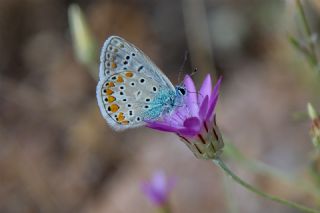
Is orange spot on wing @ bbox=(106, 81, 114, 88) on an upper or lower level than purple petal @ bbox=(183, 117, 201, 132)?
upper

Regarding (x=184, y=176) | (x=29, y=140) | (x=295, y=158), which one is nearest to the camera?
Result: (x=295, y=158)

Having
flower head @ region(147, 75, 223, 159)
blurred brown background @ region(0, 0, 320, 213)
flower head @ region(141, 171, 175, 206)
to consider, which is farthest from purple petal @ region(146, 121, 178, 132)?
blurred brown background @ region(0, 0, 320, 213)

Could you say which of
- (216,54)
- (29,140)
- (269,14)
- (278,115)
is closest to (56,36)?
(29,140)

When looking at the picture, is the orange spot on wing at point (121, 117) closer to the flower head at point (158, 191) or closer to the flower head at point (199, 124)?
the flower head at point (199, 124)

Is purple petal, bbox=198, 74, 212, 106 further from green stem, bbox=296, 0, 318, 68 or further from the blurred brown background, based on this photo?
the blurred brown background

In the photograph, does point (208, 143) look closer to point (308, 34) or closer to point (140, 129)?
point (308, 34)

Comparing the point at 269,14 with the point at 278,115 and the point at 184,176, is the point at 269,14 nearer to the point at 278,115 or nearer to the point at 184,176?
the point at 278,115

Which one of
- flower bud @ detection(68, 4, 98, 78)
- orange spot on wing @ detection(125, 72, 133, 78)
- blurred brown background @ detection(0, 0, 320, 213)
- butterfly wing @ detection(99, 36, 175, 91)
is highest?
butterfly wing @ detection(99, 36, 175, 91)

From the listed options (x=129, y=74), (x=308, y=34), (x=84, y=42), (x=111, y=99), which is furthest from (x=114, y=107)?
(x=84, y=42)
